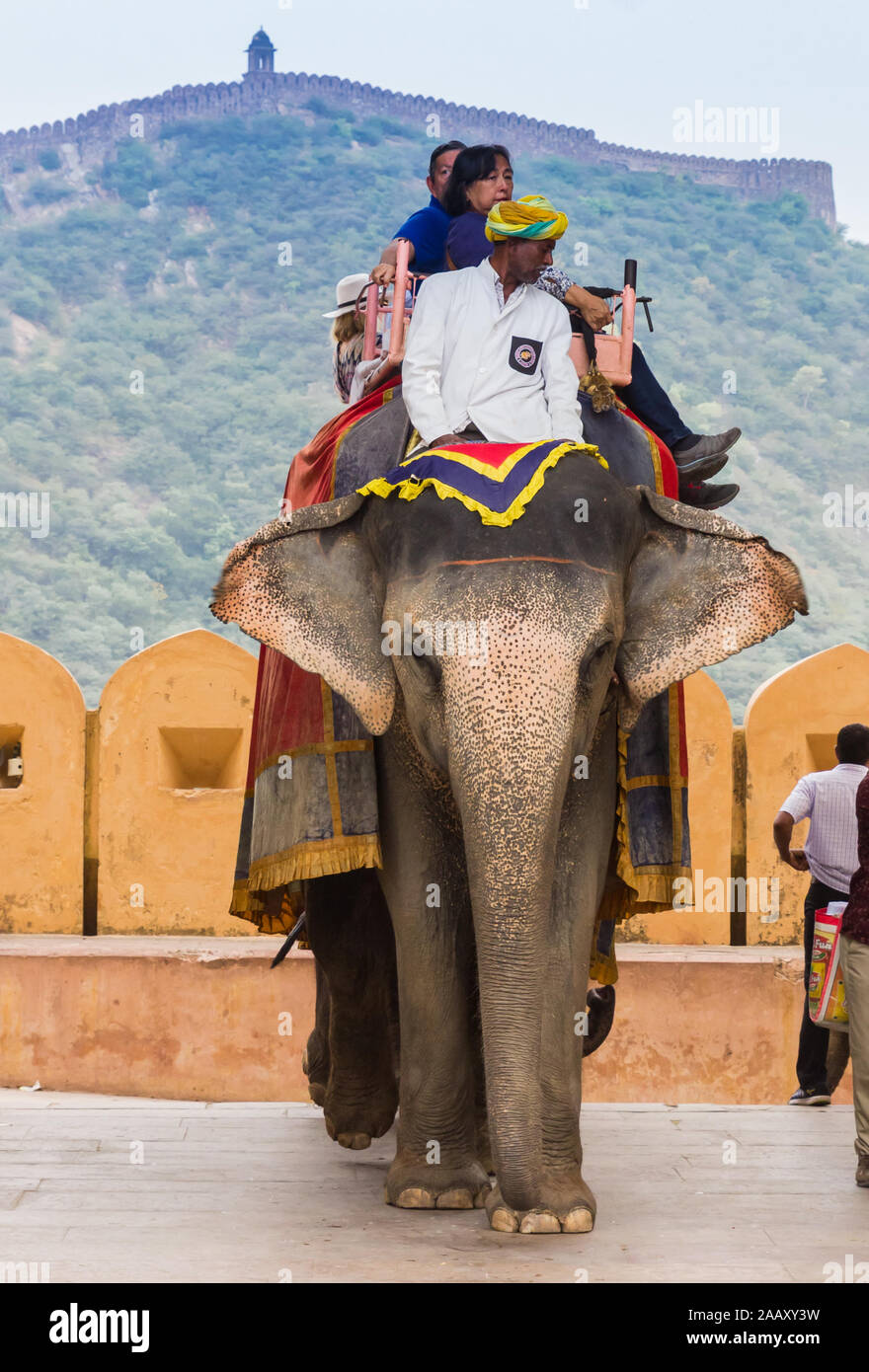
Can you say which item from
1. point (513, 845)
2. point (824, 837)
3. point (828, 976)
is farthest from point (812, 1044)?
point (513, 845)

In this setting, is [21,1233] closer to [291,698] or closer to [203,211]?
[291,698]

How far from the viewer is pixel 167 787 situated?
34.0ft

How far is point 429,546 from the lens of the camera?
4.22 metres

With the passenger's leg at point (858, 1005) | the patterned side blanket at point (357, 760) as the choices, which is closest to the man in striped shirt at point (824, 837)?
the passenger's leg at point (858, 1005)

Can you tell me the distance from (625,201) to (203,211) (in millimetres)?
19883

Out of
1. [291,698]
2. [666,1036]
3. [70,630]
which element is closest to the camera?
[291,698]

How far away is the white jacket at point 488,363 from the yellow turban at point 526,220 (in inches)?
5.4

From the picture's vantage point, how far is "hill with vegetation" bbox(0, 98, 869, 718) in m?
70.1

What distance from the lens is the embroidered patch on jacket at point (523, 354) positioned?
4641 millimetres

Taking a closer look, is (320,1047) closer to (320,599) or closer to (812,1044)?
(812,1044)

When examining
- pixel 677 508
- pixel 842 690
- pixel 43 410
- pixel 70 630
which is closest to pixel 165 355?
pixel 43 410

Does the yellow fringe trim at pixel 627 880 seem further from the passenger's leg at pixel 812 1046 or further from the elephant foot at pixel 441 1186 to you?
the passenger's leg at pixel 812 1046

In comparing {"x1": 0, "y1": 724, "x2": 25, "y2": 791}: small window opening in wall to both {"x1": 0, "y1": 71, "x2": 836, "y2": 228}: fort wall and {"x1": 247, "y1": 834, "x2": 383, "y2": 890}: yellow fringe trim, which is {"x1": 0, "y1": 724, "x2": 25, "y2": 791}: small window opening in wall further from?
{"x1": 0, "y1": 71, "x2": 836, "y2": 228}: fort wall

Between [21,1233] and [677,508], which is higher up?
[677,508]
